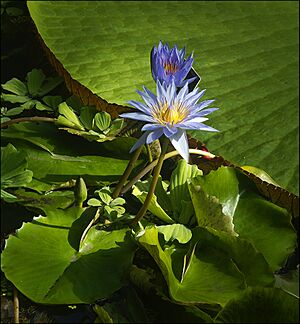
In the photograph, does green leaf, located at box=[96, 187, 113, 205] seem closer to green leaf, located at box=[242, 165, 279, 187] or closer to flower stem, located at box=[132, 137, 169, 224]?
flower stem, located at box=[132, 137, 169, 224]

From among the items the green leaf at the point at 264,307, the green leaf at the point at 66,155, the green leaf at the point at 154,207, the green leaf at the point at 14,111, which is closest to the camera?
the green leaf at the point at 264,307

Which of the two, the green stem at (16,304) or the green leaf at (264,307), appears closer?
the green leaf at (264,307)

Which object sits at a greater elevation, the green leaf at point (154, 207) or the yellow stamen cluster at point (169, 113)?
the yellow stamen cluster at point (169, 113)

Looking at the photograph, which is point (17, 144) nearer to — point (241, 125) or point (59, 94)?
point (59, 94)

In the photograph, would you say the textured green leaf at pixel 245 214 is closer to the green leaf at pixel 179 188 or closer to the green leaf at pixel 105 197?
the green leaf at pixel 179 188

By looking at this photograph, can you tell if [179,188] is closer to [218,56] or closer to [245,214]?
[245,214]

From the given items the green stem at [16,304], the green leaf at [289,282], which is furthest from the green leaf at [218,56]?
the green stem at [16,304]

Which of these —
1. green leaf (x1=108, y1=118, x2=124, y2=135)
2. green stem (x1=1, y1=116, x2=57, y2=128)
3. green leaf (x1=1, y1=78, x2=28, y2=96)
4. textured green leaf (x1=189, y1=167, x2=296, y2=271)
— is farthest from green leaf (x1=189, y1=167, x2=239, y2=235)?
green leaf (x1=1, y1=78, x2=28, y2=96)
